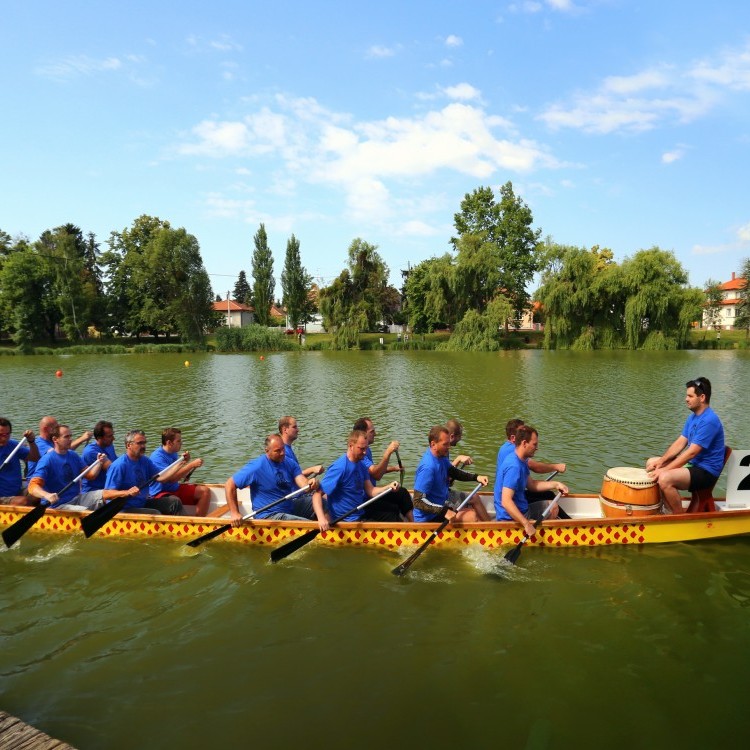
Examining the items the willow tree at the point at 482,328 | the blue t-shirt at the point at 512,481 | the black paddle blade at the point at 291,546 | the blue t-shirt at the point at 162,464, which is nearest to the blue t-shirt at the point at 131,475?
the blue t-shirt at the point at 162,464

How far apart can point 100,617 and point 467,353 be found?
4376 cm

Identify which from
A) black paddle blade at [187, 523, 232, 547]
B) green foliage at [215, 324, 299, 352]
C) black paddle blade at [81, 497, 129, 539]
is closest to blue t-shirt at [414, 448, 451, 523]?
black paddle blade at [187, 523, 232, 547]

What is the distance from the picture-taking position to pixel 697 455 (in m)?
7.36

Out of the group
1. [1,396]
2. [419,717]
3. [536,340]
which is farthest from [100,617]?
[536,340]

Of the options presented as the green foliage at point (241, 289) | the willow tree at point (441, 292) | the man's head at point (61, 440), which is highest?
the green foliage at point (241, 289)

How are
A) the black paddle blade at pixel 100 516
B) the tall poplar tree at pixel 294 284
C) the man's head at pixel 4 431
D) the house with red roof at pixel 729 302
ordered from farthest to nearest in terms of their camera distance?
the house with red roof at pixel 729 302
the tall poplar tree at pixel 294 284
the man's head at pixel 4 431
the black paddle blade at pixel 100 516

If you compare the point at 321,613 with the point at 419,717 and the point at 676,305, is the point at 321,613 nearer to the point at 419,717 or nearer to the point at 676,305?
the point at 419,717

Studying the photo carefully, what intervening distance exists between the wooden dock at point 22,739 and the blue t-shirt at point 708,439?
7.29 meters

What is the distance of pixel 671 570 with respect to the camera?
708cm

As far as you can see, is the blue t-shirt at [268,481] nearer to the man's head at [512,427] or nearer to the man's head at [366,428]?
the man's head at [366,428]

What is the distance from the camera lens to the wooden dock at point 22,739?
345 centimetres

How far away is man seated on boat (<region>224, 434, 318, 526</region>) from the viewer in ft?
24.3

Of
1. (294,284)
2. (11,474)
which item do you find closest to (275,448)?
(11,474)

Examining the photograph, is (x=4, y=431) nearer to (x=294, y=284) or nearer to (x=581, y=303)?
(x=581, y=303)
